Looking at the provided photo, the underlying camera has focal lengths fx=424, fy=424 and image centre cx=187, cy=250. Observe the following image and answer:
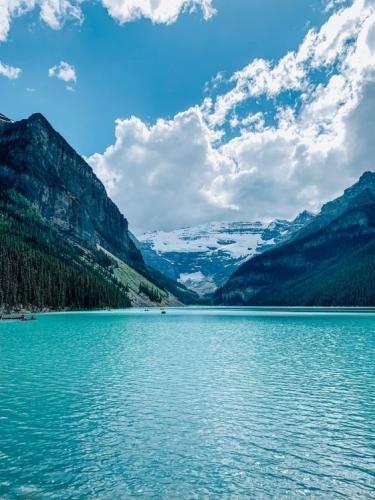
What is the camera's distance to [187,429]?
81.3ft

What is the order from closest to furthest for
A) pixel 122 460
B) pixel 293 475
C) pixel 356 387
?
1. pixel 293 475
2. pixel 122 460
3. pixel 356 387

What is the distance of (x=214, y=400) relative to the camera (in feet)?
104

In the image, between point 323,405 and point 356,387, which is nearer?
point 323,405

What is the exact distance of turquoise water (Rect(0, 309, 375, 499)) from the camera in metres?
17.4

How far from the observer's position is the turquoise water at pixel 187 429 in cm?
1739

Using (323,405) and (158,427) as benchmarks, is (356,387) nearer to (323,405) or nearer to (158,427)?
(323,405)

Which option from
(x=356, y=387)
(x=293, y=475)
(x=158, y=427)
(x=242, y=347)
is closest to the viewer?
(x=293, y=475)

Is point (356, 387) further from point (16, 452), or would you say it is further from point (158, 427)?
point (16, 452)

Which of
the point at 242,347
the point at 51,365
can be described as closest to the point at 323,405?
the point at 51,365

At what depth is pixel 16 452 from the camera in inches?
821

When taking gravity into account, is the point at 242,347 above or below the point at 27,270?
below

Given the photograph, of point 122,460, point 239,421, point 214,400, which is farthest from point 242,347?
point 122,460

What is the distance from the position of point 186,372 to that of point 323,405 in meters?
16.4

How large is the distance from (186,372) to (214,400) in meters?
11.8
